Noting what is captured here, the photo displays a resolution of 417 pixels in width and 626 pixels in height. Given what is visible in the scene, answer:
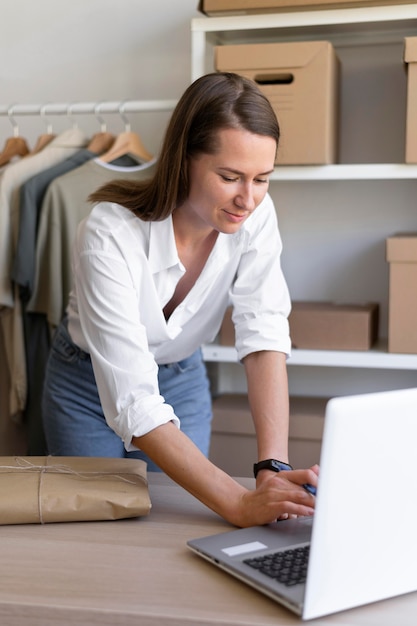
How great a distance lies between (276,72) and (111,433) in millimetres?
1121

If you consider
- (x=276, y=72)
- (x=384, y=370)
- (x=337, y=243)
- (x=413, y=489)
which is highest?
(x=276, y=72)

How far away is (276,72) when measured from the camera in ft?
7.41

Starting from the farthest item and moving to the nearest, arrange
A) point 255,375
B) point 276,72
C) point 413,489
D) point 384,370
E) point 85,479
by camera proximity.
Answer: point 384,370
point 276,72
point 255,375
point 85,479
point 413,489

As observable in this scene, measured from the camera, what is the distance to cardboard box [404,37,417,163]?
2.16m

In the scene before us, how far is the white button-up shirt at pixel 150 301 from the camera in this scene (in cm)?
129

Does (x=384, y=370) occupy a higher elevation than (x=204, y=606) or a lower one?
lower

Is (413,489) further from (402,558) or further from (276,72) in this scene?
(276,72)

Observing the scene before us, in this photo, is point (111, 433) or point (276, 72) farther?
point (276, 72)

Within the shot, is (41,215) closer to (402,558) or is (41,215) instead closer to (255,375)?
(255,375)

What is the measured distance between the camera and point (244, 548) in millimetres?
1064

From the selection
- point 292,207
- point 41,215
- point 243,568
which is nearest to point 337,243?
point 292,207

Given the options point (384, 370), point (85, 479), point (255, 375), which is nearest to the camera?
point (85, 479)

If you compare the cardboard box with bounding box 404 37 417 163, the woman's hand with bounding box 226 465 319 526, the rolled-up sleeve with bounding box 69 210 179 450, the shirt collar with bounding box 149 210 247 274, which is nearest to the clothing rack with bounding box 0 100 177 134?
the cardboard box with bounding box 404 37 417 163

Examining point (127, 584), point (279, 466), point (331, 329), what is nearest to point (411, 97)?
point (331, 329)
